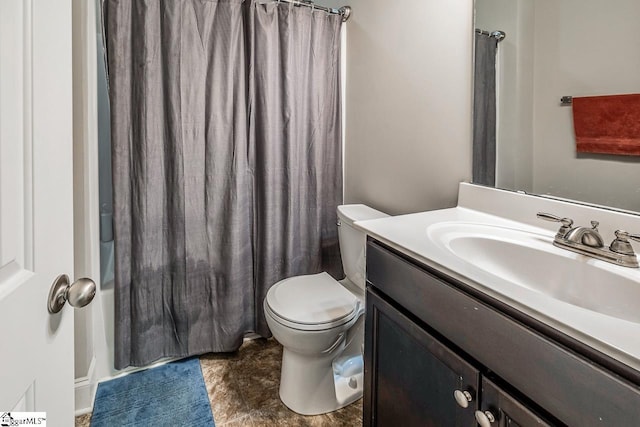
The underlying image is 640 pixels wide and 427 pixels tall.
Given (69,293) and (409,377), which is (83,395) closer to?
(69,293)

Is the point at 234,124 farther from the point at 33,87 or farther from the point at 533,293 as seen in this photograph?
the point at 533,293

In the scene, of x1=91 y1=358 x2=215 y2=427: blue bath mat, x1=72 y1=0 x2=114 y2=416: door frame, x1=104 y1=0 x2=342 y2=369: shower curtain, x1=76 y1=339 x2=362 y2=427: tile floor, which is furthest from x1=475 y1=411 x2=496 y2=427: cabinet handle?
x1=72 y1=0 x2=114 y2=416: door frame

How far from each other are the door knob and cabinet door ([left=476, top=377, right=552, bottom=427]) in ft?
2.49

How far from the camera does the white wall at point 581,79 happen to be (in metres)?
0.94

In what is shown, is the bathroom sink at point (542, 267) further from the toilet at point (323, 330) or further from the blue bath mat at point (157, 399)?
the blue bath mat at point (157, 399)

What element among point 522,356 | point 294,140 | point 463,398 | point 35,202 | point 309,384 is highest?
point 294,140

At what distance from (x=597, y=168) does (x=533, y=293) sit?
576 mm

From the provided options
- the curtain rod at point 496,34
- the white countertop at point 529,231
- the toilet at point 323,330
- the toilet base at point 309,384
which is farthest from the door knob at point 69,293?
the curtain rod at point 496,34

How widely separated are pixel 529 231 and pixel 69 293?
1.16m

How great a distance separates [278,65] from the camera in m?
1.86

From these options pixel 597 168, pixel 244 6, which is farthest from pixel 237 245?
pixel 597 168

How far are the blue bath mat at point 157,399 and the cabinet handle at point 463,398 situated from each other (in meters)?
1.09

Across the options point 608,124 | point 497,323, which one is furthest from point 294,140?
point 497,323

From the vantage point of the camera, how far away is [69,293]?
0.61 meters
